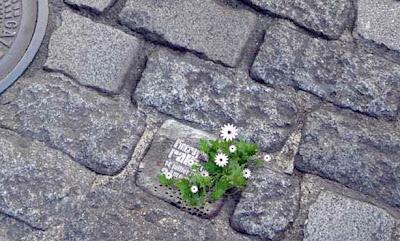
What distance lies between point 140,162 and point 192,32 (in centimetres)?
48

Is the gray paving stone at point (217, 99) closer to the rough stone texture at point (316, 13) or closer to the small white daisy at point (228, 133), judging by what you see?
the small white daisy at point (228, 133)

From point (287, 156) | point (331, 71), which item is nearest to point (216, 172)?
point (287, 156)

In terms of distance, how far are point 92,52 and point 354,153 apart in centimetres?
89

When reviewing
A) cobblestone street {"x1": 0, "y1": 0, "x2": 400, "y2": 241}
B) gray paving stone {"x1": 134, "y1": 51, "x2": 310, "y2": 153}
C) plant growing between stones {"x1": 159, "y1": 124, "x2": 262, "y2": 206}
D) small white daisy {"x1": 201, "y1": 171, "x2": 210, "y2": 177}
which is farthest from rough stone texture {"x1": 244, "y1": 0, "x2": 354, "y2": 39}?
small white daisy {"x1": 201, "y1": 171, "x2": 210, "y2": 177}

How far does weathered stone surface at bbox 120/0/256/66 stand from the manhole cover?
278 millimetres

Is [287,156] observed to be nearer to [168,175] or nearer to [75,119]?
[168,175]

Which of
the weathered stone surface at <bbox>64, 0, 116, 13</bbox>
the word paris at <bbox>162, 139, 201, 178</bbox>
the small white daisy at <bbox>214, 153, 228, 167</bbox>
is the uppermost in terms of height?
the weathered stone surface at <bbox>64, 0, 116, 13</bbox>

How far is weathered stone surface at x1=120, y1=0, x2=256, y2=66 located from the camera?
8.37ft

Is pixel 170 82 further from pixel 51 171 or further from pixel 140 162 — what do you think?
pixel 51 171

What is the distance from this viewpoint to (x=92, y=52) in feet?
8.29

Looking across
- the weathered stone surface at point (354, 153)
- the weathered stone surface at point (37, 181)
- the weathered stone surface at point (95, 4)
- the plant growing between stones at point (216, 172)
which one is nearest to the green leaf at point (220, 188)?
the plant growing between stones at point (216, 172)

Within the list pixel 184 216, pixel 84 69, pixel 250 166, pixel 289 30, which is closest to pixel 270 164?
pixel 250 166

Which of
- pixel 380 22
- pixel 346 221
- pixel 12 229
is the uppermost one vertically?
pixel 380 22

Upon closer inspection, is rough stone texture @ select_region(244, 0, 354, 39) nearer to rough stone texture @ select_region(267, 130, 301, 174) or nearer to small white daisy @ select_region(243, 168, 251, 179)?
rough stone texture @ select_region(267, 130, 301, 174)
